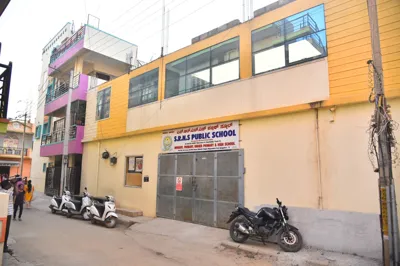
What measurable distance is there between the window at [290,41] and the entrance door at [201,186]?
9.88 feet

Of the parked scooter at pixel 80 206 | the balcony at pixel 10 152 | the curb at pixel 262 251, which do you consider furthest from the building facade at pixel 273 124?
the balcony at pixel 10 152

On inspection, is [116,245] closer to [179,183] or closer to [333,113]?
[179,183]

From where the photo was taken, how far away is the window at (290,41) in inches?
294

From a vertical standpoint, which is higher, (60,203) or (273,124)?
(273,124)

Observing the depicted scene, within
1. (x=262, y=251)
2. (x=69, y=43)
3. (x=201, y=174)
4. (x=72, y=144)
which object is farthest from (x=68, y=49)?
(x=262, y=251)

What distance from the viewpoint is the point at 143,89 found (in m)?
12.7

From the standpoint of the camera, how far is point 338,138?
6.71 m

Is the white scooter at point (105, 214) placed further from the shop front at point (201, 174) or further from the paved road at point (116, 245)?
the shop front at point (201, 174)

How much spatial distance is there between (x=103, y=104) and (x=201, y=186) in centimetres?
836

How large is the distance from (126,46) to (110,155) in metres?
9.85

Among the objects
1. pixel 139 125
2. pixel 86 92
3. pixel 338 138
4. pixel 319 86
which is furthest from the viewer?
pixel 86 92

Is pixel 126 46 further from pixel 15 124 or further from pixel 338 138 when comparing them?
pixel 15 124

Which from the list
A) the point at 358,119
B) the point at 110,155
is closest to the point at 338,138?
the point at 358,119

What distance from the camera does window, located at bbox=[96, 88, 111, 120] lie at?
14.6 m
